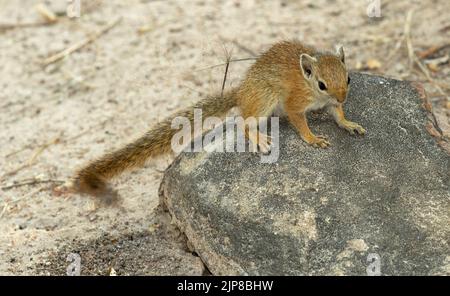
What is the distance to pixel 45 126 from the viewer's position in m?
5.25

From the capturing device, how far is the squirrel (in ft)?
11.4

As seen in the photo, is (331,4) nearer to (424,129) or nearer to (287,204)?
(424,129)

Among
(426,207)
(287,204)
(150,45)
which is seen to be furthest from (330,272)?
(150,45)

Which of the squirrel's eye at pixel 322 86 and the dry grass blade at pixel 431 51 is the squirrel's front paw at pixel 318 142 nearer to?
the squirrel's eye at pixel 322 86

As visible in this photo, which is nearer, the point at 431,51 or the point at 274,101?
the point at 274,101

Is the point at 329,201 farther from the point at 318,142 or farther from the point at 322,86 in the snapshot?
the point at 322,86

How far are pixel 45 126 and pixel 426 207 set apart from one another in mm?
3043

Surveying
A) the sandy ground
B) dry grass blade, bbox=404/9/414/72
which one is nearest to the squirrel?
the sandy ground

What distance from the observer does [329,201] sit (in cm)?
327

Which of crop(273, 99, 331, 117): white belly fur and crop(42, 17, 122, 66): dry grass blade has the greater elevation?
crop(273, 99, 331, 117): white belly fur

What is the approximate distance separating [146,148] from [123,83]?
1968 mm

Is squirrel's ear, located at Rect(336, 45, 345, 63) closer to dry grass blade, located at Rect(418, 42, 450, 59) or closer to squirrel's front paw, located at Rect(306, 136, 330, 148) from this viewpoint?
squirrel's front paw, located at Rect(306, 136, 330, 148)

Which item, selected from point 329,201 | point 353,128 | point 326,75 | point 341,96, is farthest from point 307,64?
point 329,201

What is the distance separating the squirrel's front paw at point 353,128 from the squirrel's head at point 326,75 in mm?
193
